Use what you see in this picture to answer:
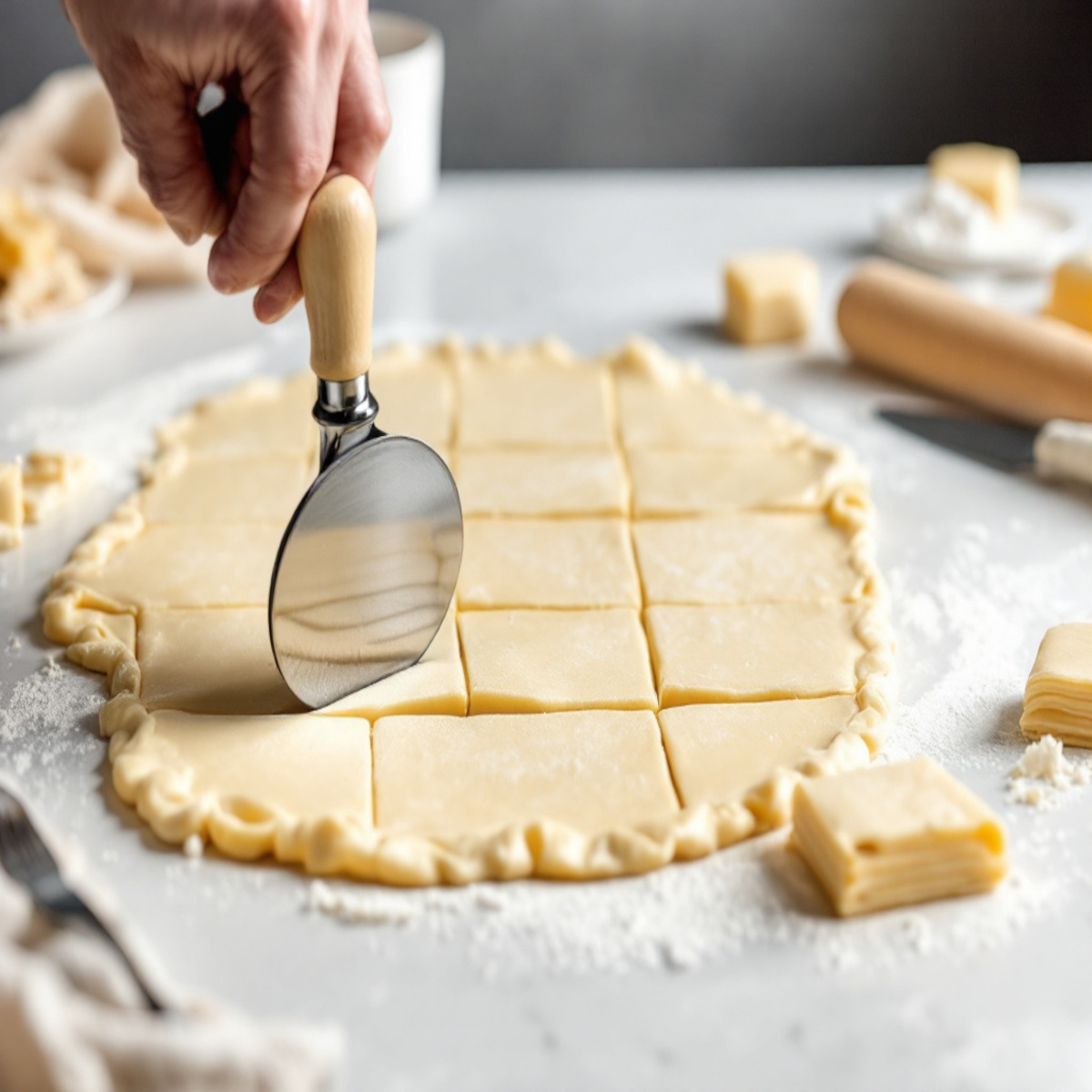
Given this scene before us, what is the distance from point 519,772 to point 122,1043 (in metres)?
0.59

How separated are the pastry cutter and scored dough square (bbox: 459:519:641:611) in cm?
16

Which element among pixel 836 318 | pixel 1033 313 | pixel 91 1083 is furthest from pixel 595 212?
pixel 91 1083

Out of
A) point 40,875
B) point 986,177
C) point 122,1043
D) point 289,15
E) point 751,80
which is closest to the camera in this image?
point 122,1043

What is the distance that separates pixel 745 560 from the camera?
201 centimetres

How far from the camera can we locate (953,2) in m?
3.67

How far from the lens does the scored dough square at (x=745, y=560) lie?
1937mm

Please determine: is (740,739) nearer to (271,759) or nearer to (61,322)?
(271,759)

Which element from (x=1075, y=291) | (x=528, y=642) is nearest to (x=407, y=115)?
(x=1075, y=291)

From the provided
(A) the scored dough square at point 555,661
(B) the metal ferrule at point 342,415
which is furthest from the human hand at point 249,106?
(A) the scored dough square at point 555,661

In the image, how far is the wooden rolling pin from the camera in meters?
2.32

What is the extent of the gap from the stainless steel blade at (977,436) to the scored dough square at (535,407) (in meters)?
0.53

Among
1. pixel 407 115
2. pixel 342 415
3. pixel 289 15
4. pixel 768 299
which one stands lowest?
pixel 768 299

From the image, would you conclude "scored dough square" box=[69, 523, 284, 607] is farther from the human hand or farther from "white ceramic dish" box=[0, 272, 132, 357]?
"white ceramic dish" box=[0, 272, 132, 357]

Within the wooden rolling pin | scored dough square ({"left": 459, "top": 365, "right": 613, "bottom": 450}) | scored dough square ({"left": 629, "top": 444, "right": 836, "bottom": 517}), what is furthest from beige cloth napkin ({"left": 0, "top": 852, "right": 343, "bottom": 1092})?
the wooden rolling pin
